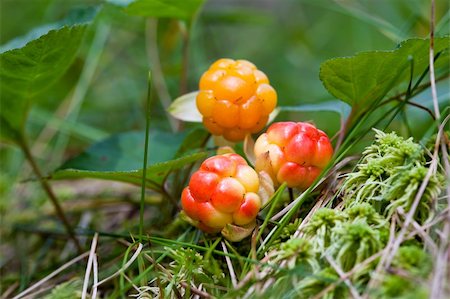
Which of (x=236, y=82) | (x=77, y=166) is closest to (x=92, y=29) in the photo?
(x=77, y=166)

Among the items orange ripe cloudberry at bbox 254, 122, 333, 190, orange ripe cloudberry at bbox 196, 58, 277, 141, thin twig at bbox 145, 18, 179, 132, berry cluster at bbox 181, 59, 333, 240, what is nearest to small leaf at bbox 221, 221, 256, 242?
berry cluster at bbox 181, 59, 333, 240

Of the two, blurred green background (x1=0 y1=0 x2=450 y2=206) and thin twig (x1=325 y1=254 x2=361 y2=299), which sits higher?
blurred green background (x1=0 y1=0 x2=450 y2=206)

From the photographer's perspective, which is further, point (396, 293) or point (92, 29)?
point (92, 29)

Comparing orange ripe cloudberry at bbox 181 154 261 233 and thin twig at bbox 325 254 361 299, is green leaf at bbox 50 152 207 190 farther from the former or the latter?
thin twig at bbox 325 254 361 299

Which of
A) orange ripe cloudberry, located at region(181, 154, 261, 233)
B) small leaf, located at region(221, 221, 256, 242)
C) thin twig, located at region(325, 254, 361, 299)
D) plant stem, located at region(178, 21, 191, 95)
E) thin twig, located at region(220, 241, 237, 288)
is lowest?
thin twig, located at region(220, 241, 237, 288)

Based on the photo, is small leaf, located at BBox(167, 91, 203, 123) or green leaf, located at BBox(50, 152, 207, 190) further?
small leaf, located at BBox(167, 91, 203, 123)

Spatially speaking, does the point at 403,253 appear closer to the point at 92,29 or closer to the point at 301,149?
the point at 301,149

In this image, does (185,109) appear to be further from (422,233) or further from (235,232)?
(422,233)

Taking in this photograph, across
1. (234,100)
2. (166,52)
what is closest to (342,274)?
(234,100)
